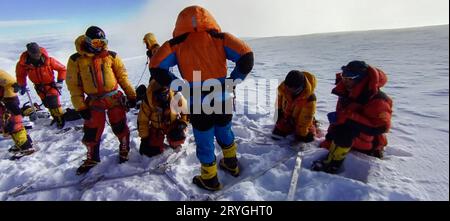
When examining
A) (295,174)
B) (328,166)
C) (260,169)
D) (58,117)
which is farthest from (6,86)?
(328,166)

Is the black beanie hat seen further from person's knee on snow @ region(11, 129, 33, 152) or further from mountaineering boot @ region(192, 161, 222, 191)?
person's knee on snow @ region(11, 129, 33, 152)

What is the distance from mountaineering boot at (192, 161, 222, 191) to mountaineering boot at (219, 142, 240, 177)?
0.28m

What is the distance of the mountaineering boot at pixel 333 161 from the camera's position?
329 centimetres

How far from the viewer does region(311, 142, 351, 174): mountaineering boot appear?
3.29 metres

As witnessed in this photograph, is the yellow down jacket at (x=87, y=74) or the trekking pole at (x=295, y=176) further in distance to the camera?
the yellow down jacket at (x=87, y=74)

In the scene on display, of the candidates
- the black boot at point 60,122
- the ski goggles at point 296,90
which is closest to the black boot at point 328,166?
the ski goggles at point 296,90

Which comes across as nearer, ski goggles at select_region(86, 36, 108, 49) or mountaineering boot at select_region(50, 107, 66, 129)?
ski goggles at select_region(86, 36, 108, 49)

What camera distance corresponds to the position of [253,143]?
14.2ft

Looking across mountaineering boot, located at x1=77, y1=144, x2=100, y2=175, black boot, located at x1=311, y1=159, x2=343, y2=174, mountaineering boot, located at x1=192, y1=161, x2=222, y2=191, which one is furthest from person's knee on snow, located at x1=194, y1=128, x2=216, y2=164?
mountaineering boot, located at x1=77, y1=144, x2=100, y2=175

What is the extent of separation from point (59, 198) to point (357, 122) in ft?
11.5

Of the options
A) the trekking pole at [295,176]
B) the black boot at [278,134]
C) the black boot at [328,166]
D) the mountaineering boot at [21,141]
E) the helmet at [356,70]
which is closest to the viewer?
the trekking pole at [295,176]

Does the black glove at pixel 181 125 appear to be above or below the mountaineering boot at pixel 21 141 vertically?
above

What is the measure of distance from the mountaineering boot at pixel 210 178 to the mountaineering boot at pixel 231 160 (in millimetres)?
280

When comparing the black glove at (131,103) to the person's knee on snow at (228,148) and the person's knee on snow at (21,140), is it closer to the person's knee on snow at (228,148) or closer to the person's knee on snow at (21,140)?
the person's knee on snow at (228,148)
